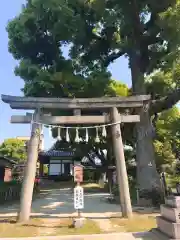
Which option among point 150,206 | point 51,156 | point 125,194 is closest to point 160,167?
point 150,206

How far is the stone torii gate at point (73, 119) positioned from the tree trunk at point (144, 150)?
12.3 feet

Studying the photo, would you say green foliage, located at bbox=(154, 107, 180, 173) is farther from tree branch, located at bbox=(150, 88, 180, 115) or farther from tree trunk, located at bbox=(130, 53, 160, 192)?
tree trunk, located at bbox=(130, 53, 160, 192)

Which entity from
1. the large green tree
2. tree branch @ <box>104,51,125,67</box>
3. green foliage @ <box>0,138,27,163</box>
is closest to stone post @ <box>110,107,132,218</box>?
the large green tree

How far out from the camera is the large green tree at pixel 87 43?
12656mm

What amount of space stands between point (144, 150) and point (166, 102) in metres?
3.02

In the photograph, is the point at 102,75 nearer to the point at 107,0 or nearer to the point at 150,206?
the point at 107,0

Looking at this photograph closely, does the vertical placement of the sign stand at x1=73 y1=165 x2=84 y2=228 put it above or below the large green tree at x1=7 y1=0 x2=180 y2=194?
below

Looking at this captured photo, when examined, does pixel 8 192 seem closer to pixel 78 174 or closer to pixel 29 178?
pixel 29 178

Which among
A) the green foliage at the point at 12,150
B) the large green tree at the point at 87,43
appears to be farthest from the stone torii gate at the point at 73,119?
the green foliage at the point at 12,150

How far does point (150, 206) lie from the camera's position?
1227 cm

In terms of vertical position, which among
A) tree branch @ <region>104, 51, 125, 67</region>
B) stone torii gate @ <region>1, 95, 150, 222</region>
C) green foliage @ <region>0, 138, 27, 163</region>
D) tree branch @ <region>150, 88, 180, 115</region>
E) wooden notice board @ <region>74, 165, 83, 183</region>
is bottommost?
wooden notice board @ <region>74, 165, 83, 183</region>

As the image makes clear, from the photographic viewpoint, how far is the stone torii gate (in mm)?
9039

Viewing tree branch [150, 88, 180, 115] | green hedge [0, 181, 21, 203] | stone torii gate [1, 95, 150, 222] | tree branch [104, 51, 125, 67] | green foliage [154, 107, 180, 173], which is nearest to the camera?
stone torii gate [1, 95, 150, 222]

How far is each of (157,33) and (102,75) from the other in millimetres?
3869
